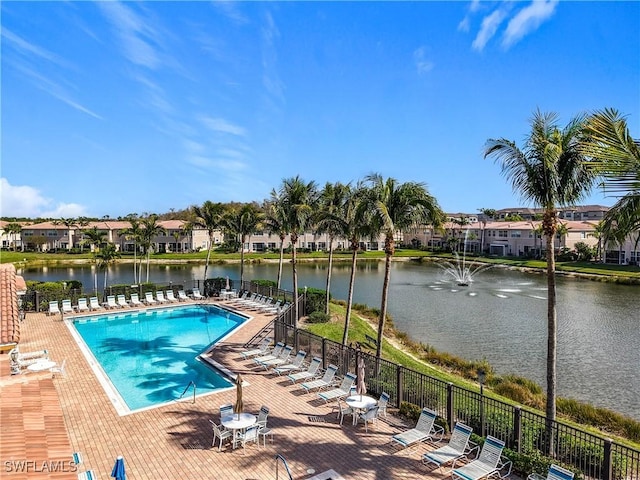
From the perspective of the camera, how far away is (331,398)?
45.9 ft

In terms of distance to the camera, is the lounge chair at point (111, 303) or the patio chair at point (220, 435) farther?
the lounge chair at point (111, 303)

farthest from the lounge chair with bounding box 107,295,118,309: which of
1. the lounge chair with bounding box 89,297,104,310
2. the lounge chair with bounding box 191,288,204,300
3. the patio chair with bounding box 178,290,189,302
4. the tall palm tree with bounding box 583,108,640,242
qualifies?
the tall palm tree with bounding box 583,108,640,242

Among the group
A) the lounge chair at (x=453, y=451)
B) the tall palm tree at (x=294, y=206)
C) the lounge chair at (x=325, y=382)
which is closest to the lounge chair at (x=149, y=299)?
the tall palm tree at (x=294, y=206)

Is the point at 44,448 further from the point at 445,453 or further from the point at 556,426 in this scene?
the point at 556,426

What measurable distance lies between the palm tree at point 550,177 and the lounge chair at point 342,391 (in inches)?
225

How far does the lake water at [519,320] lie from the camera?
67.1ft

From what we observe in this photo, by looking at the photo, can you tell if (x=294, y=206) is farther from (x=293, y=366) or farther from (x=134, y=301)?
(x=134, y=301)

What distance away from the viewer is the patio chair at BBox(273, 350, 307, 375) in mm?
16656

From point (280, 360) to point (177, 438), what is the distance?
6.45m

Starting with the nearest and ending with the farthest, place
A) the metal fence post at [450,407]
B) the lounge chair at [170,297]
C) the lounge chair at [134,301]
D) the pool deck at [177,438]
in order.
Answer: the pool deck at [177,438], the metal fence post at [450,407], the lounge chair at [134,301], the lounge chair at [170,297]

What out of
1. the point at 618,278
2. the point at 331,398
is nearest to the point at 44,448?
the point at 331,398

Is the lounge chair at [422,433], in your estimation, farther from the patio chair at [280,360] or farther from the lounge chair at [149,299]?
the lounge chair at [149,299]

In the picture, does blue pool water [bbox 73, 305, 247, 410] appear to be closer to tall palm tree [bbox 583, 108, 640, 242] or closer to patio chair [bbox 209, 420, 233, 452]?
patio chair [bbox 209, 420, 233, 452]

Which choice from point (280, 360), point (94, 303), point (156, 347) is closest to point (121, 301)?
point (94, 303)
